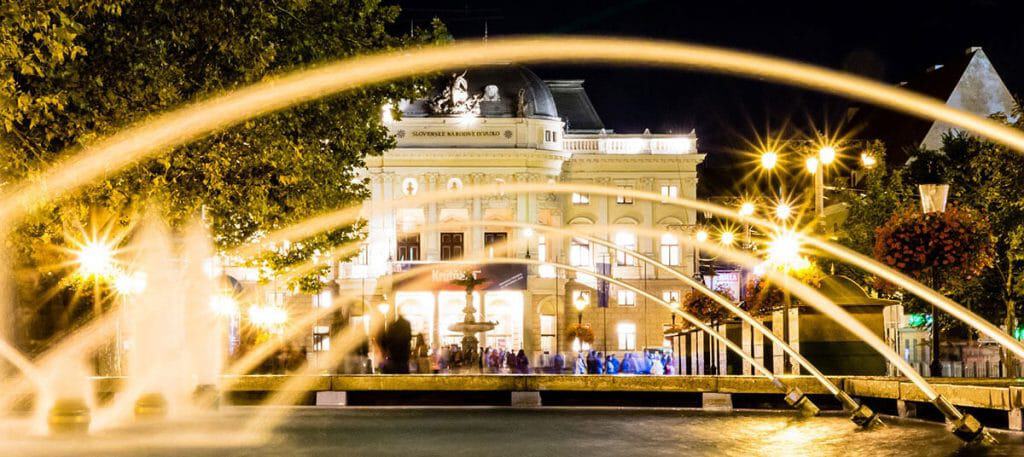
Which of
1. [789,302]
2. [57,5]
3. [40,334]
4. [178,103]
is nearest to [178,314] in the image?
[40,334]

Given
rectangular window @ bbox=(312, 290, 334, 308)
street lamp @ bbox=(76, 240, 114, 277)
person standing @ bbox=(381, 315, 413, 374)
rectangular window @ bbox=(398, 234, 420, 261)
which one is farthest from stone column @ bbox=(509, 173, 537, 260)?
person standing @ bbox=(381, 315, 413, 374)

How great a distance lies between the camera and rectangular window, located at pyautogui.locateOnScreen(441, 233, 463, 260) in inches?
3248

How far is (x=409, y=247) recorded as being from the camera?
82875 millimetres

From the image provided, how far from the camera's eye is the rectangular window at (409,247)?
8256 centimetres

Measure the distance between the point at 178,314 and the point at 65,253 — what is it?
352 cm

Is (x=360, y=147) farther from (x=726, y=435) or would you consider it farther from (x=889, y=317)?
(x=726, y=435)

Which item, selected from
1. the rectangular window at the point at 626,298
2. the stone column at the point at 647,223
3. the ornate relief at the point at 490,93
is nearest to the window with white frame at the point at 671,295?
the stone column at the point at 647,223

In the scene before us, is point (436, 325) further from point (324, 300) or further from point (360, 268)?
point (324, 300)

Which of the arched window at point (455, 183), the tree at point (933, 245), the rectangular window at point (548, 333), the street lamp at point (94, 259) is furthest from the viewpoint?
the arched window at point (455, 183)

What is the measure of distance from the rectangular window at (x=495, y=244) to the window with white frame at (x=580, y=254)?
13.4ft

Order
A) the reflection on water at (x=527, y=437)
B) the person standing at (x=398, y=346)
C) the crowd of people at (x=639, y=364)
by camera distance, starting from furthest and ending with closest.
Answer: the crowd of people at (x=639, y=364) → the person standing at (x=398, y=346) → the reflection on water at (x=527, y=437)

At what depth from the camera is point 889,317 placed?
77.9 feet

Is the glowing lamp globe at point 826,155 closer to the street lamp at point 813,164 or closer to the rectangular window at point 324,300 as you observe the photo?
the street lamp at point 813,164

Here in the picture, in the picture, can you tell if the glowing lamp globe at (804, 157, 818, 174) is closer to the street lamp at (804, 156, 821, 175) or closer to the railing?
the street lamp at (804, 156, 821, 175)
